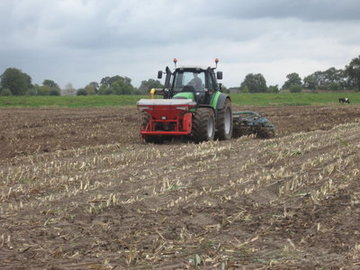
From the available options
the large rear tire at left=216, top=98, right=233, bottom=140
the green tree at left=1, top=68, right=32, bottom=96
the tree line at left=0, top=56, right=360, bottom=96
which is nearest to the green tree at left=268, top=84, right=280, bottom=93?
the tree line at left=0, top=56, right=360, bottom=96

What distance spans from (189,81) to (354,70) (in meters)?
73.2

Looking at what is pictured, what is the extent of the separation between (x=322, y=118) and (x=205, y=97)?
32.9 ft

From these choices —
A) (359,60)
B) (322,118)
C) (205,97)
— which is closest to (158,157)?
(205,97)

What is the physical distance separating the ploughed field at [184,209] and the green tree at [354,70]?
74547 millimetres

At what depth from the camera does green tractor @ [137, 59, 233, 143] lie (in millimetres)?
13273

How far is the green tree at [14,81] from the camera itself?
76500 millimetres

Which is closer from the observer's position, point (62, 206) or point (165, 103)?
point (62, 206)

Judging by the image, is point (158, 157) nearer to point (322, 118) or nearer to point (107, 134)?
point (107, 134)

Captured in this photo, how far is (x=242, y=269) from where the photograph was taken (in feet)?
14.7

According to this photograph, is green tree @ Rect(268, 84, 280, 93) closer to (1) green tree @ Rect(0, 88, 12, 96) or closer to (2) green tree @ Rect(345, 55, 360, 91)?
(2) green tree @ Rect(345, 55, 360, 91)

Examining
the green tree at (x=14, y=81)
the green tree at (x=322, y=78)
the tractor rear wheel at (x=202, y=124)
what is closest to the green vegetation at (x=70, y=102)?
the tractor rear wheel at (x=202, y=124)

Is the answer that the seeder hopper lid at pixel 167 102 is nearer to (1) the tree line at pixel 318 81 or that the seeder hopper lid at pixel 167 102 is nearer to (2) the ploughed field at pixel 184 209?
(2) the ploughed field at pixel 184 209

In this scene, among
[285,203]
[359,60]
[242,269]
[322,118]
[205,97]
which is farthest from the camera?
[359,60]

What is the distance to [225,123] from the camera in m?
15.0
